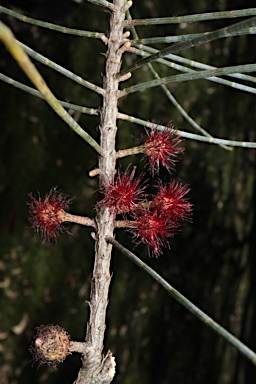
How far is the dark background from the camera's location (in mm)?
1005

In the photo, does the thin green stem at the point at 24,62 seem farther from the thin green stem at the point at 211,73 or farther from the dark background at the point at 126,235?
the dark background at the point at 126,235

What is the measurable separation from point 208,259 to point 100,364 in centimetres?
102

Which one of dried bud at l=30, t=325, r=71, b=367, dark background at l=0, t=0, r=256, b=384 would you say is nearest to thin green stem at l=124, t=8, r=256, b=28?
dried bud at l=30, t=325, r=71, b=367

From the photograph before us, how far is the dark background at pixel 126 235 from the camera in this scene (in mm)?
1005

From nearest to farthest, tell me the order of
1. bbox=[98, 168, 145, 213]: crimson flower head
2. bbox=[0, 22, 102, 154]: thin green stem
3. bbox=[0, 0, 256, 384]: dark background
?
1. bbox=[0, 22, 102, 154]: thin green stem
2. bbox=[98, 168, 145, 213]: crimson flower head
3. bbox=[0, 0, 256, 384]: dark background

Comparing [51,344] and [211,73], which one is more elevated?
[211,73]

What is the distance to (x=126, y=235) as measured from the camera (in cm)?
111

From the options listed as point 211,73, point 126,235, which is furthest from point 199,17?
point 126,235

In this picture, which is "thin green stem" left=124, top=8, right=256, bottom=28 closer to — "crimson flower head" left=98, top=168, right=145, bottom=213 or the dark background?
"crimson flower head" left=98, top=168, right=145, bottom=213

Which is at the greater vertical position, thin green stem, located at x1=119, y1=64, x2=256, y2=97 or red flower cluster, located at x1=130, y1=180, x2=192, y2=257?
thin green stem, located at x1=119, y1=64, x2=256, y2=97

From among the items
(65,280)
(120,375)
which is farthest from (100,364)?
(120,375)

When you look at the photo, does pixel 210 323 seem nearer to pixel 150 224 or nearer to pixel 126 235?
pixel 150 224

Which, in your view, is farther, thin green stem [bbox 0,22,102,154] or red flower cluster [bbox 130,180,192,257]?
red flower cluster [bbox 130,180,192,257]

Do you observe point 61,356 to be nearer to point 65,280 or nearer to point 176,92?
point 65,280
